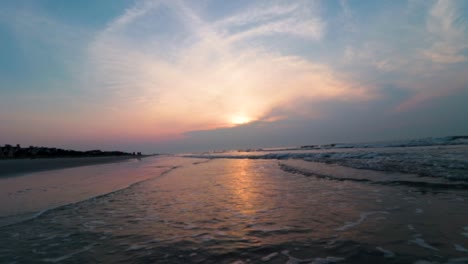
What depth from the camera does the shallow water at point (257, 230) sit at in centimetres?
436

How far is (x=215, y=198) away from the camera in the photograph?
9.24m

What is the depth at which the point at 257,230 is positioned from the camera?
564 cm

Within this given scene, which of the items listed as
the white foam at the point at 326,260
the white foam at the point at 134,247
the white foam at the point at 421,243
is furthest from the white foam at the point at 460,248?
the white foam at the point at 134,247

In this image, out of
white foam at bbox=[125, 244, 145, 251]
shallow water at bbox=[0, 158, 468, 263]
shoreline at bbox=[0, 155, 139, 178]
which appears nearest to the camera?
shallow water at bbox=[0, 158, 468, 263]

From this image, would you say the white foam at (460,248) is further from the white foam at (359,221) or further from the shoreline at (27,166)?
the shoreline at (27,166)

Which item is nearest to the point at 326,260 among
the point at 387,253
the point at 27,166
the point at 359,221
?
the point at 387,253

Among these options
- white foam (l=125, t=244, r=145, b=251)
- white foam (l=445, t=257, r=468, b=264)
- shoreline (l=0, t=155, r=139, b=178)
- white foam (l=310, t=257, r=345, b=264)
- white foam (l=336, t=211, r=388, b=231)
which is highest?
shoreline (l=0, t=155, r=139, b=178)

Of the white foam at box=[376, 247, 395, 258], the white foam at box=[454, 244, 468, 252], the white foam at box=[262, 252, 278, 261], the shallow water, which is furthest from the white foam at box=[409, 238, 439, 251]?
the white foam at box=[262, 252, 278, 261]

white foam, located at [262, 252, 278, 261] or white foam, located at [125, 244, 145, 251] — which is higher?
white foam, located at [125, 244, 145, 251]

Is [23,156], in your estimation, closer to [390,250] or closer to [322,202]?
[322,202]

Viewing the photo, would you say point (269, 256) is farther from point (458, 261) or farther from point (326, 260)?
point (458, 261)

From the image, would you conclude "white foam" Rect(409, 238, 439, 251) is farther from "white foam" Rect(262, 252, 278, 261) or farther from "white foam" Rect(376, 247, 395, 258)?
"white foam" Rect(262, 252, 278, 261)

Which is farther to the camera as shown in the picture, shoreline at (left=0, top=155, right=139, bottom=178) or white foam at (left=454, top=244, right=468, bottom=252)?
shoreline at (left=0, top=155, right=139, bottom=178)

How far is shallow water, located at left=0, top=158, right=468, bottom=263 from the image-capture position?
4.36 m
